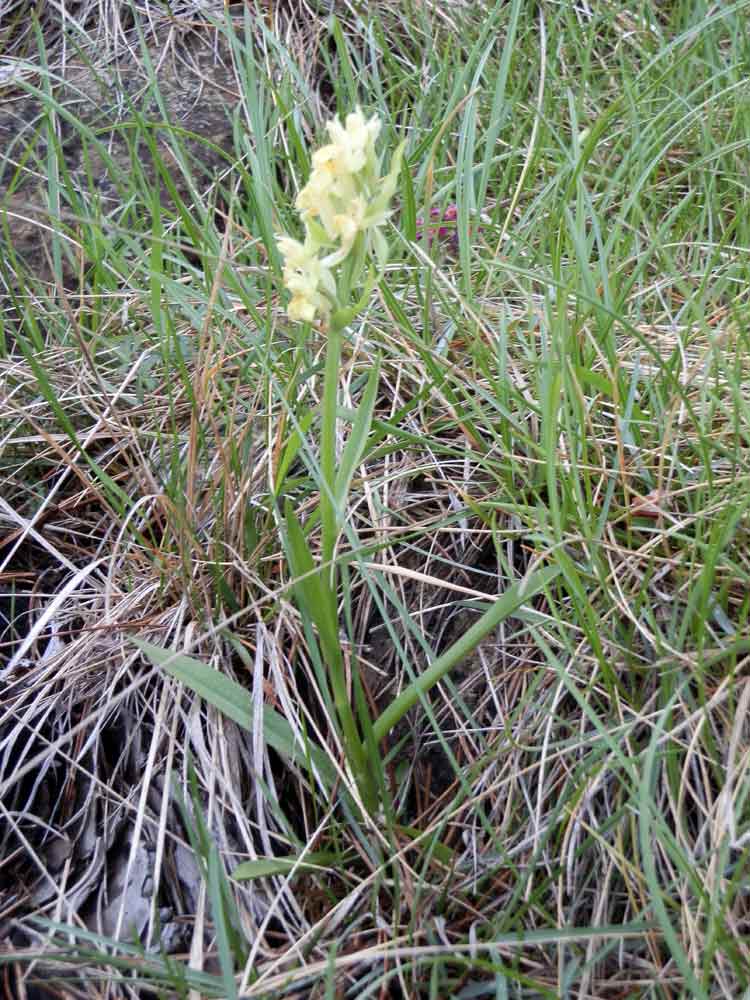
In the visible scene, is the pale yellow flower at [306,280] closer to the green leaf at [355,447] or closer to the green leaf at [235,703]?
the green leaf at [355,447]

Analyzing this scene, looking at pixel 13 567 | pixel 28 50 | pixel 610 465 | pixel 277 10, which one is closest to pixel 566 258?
pixel 610 465

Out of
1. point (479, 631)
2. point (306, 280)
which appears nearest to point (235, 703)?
point (479, 631)

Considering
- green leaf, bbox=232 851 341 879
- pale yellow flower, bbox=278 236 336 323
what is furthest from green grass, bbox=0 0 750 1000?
pale yellow flower, bbox=278 236 336 323

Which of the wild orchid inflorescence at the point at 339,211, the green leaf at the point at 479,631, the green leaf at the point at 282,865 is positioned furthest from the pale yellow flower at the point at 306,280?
the green leaf at the point at 282,865

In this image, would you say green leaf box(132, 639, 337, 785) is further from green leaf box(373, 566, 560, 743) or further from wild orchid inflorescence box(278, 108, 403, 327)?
wild orchid inflorescence box(278, 108, 403, 327)

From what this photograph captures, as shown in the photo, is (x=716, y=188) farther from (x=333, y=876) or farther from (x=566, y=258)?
(x=333, y=876)

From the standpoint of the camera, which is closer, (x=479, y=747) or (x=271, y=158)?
(x=479, y=747)

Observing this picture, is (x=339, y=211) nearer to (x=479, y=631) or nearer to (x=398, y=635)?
(x=479, y=631)
